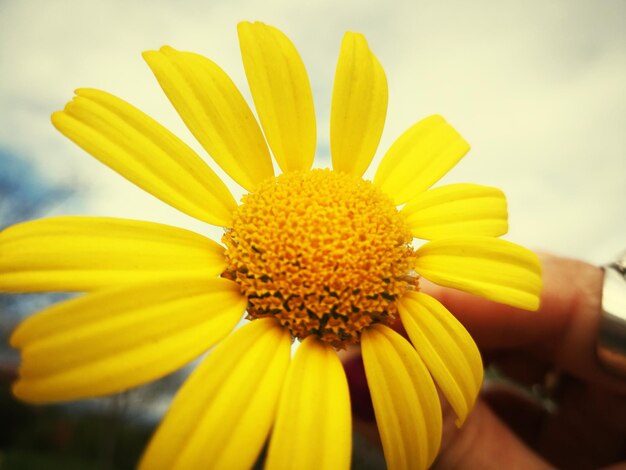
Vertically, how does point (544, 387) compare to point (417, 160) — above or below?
below

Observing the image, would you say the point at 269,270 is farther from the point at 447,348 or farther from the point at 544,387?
the point at 544,387

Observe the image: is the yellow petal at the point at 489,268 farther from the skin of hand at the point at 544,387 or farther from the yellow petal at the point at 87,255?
the yellow petal at the point at 87,255

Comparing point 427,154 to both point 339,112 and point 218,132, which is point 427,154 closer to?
point 339,112

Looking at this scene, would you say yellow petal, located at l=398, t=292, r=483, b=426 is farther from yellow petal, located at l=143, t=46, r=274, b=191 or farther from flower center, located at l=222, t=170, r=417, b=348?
yellow petal, located at l=143, t=46, r=274, b=191

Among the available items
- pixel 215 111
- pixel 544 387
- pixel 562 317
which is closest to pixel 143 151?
pixel 215 111

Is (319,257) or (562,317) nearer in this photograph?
(319,257)

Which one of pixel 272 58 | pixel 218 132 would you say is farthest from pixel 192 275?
pixel 272 58
